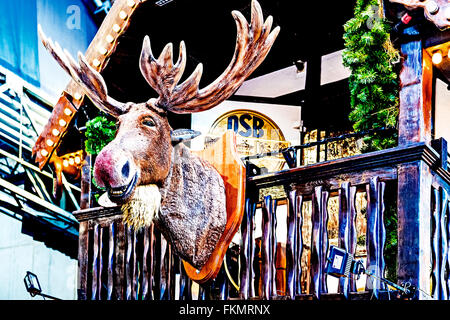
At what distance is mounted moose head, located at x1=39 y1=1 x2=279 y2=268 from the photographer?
271 inches

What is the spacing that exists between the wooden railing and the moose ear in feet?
3.49

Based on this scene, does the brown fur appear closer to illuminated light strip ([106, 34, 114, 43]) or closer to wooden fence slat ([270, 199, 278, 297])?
wooden fence slat ([270, 199, 278, 297])

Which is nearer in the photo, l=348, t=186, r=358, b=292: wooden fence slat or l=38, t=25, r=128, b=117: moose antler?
l=348, t=186, r=358, b=292: wooden fence slat

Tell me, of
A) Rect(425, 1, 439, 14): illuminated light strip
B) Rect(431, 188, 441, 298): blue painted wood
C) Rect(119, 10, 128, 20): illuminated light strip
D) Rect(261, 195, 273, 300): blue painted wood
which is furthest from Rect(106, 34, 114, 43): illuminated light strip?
Rect(431, 188, 441, 298): blue painted wood

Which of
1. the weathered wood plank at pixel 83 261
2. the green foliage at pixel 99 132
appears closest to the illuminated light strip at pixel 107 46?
the green foliage at pixel 99 132

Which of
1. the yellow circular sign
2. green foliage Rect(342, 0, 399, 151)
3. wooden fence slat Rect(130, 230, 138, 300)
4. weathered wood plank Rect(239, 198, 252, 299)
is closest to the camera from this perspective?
green foliage Rect(342, 0, 399, 151)

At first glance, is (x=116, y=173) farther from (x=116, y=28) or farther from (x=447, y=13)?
(x=116, y=28)

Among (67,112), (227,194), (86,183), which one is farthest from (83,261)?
(227,194)

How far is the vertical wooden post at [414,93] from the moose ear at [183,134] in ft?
6.12

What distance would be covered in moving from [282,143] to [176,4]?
244cm

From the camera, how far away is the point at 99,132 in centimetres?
919

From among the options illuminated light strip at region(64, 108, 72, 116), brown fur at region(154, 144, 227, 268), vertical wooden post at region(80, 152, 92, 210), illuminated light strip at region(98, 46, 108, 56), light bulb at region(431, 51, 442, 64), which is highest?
illuminated light strip at region(98, 46, 108, 56)

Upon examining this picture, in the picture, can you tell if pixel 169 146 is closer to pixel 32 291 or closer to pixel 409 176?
pixel 409 176

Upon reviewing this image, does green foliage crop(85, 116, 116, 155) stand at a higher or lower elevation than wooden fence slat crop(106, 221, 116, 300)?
higher
